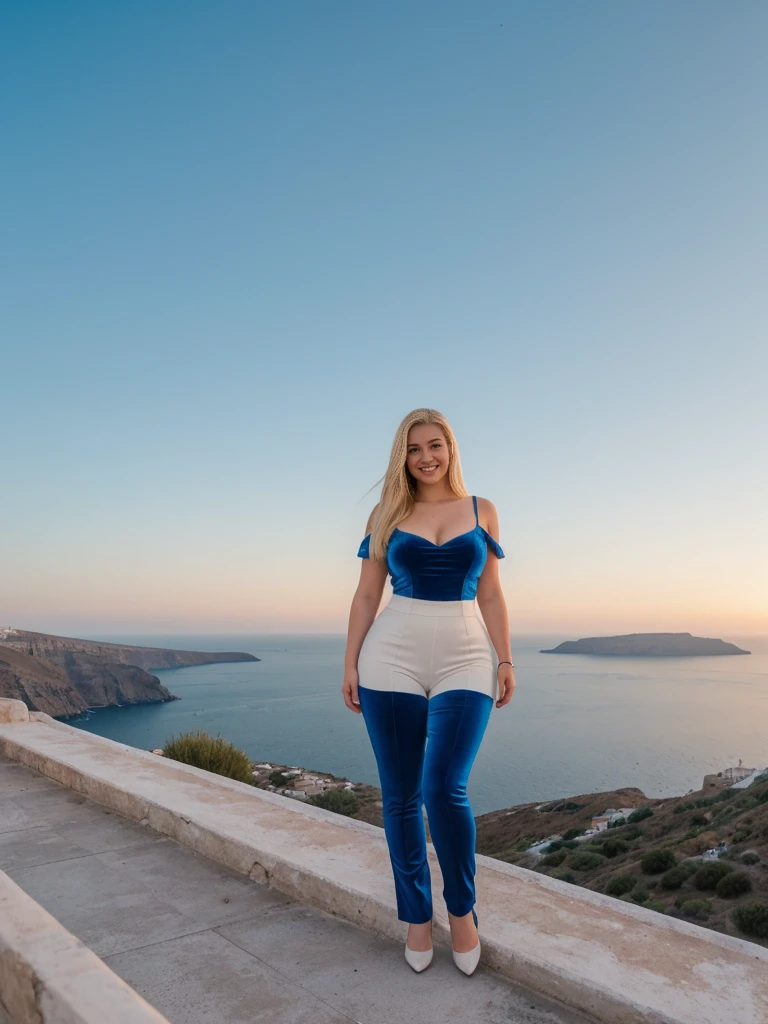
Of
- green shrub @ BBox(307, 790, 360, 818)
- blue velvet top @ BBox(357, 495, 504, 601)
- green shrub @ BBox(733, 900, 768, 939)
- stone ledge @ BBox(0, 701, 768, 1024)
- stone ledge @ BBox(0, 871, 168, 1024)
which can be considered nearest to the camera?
stone ledge @ BBox(0, 871, 168, 1024)

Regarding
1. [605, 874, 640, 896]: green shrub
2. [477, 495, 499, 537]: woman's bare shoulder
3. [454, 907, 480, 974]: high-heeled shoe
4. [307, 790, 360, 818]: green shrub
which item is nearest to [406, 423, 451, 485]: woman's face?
[477, 495, 499, 537]: woman's bare shoulder

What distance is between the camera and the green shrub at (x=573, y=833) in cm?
2233

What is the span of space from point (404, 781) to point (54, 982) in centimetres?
98

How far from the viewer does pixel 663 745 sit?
64.7m

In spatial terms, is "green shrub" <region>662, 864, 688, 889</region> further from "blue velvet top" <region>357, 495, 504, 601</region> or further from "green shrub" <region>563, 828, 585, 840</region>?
"blue velvet top" <region>357, 495, 504, 601</region>

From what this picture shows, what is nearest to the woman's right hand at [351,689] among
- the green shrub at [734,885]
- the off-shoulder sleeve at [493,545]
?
the off-shoulder sleeve at [493,545]

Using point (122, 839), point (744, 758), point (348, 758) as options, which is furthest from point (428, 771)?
point (744, 758)

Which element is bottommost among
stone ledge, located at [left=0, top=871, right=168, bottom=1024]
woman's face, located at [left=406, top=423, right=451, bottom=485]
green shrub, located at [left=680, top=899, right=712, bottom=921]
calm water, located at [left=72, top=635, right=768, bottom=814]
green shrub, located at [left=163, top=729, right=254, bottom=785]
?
calm water, located at [left=72, top=635, right=768, bottom=814]

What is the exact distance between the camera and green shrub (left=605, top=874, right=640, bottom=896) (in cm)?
1311

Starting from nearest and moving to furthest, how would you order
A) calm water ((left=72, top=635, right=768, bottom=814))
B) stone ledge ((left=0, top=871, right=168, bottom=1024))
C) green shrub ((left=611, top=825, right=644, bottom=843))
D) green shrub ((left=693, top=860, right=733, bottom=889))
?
1. stone ledge ((left=0, top=871, right=168, bottom=1024))
2. green shrub ((left=693, top=860, right=733, bottom=889))
3. green shrub ((left=611, top=825, right=644, bottom=843))
4. calm water ((left=72, top=635, right=768, bottom=814))

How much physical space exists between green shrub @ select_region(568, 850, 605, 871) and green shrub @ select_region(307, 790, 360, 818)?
526cm

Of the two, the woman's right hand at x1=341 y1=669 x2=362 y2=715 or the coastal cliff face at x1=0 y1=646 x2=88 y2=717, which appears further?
the coastal cliff face at x1=0 y1=646 x2=88 y2=717

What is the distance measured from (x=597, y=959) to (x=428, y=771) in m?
0.59

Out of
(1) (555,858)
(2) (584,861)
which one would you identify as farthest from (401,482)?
(1) (555,858)
